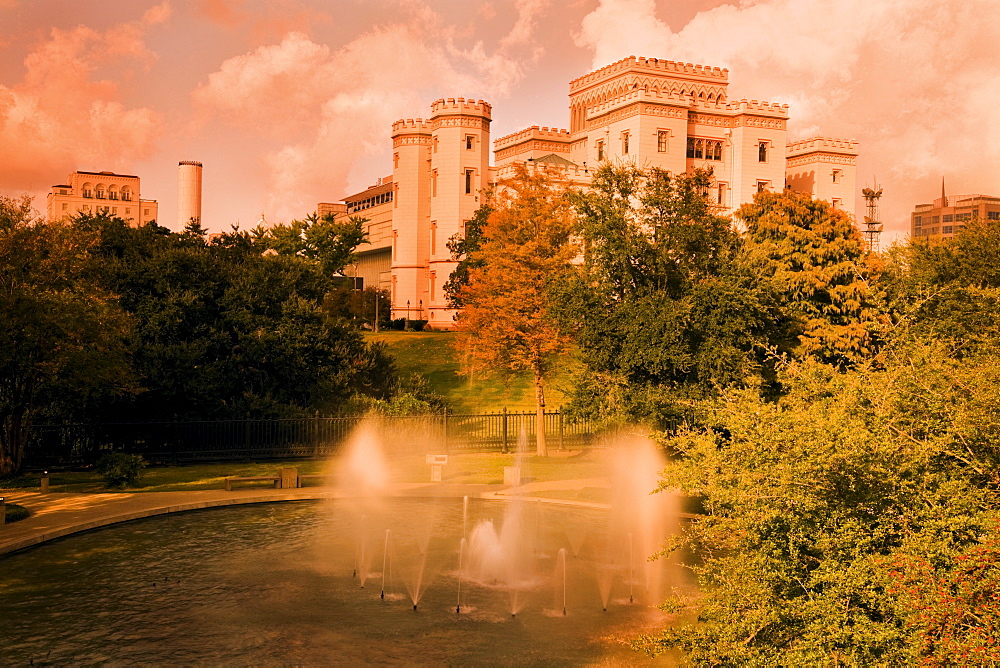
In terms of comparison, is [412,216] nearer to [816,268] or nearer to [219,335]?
[219,335]

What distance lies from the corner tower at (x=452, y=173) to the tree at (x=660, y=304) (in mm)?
48230

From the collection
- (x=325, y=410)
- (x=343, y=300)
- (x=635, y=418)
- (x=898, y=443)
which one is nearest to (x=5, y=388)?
(x=325, y=410)

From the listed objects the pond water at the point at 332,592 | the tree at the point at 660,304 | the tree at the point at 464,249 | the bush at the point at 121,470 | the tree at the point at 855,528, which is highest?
the tree at the point at 464,249

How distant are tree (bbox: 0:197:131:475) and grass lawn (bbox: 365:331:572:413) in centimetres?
→ 1653

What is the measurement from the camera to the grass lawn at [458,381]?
4525cm

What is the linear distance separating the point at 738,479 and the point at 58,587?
1313 cm

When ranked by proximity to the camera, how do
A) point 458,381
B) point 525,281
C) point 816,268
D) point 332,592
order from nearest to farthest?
point 332,592 → point 525,281 → point 816,268 → point 458,381

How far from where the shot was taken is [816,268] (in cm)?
3556

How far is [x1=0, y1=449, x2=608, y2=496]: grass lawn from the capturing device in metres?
26.9

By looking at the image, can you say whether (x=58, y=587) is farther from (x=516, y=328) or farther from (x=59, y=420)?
(x=516, y=328)

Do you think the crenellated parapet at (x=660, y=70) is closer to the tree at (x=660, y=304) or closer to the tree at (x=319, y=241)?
the tree at (x=319, y=241)

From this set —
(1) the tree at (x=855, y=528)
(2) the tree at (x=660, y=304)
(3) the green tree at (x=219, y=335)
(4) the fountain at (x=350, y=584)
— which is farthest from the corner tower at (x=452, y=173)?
(1) the tree at (x=855, y=528)

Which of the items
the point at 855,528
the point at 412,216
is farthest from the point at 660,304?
the point at 412,216

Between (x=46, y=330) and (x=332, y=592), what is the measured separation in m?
16.1
